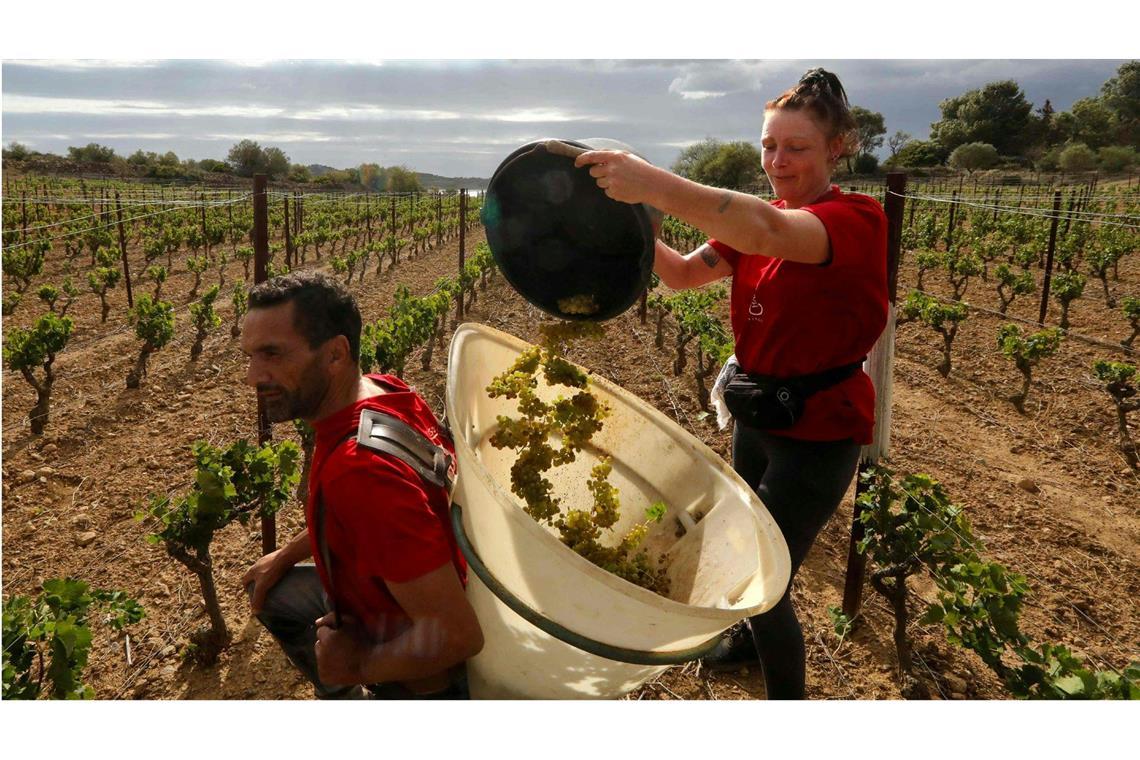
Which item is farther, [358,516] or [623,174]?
[358,516]

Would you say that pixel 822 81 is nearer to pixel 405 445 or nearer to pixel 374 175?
pixel 405 445

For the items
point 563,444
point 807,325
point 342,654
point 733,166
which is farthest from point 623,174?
point 733,166

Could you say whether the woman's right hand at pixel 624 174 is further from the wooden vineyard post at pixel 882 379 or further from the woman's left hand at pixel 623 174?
the wooden vineyard post at pixel 882 379

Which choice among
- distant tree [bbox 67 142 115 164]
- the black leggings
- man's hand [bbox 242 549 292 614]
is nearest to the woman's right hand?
the black leggings

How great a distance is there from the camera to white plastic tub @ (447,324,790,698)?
1.34 meters

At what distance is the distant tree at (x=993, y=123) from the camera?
5384 cm

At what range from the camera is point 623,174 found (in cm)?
159

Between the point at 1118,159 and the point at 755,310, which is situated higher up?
the point at 1118,159

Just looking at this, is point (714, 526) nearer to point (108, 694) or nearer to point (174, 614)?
point (108, 694)

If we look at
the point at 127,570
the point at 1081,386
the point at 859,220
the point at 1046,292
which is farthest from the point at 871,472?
the point at 1046,292

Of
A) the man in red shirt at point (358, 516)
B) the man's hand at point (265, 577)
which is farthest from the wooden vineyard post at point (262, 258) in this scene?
the man in red shirt at point (358, 516)

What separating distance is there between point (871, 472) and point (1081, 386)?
21.4 feet

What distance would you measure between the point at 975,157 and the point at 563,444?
190ft

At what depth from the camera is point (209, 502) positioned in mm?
3592
